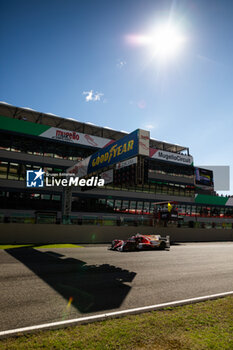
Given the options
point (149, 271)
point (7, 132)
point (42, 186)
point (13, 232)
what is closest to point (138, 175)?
point (149, 271)

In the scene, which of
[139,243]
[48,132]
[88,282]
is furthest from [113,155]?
[48,132]

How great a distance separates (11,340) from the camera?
3672 mm

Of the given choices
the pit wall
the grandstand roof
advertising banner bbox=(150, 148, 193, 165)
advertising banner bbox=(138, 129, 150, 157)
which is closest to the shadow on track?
advertising banner bbox=(138, 129, 150, 157)

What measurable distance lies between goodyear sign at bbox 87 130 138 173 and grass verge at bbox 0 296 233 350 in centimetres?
1173

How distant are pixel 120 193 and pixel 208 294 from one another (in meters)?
31.9

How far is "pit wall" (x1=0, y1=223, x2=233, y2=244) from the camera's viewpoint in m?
20.7

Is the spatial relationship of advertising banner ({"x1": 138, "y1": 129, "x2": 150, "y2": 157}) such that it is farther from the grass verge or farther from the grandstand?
the grass verge

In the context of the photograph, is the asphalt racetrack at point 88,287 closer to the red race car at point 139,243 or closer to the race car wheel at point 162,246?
the red race car at point 139,243

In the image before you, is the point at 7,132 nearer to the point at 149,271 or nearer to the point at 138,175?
the point at 138,175

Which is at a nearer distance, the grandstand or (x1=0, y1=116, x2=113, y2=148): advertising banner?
the grandstand

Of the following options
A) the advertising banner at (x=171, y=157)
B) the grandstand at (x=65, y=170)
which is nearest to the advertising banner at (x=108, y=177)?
the grandstand at (x=65, y=170)

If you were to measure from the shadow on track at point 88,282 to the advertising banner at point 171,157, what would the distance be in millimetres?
34568

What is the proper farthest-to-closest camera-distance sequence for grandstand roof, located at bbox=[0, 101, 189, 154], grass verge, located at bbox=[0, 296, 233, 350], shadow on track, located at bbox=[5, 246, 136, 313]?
grandstand roof, located at bbox=[0, 101, 189, 154] < shadow on track, located at bbox=[5, 246, 136, 313] < grass verge, located at bbox=[0, 296, 233, 350]

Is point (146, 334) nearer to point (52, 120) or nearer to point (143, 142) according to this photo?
point (143, 142)
